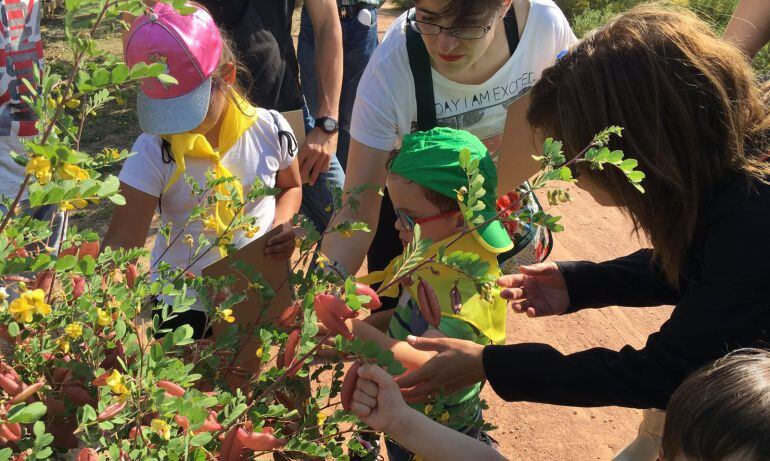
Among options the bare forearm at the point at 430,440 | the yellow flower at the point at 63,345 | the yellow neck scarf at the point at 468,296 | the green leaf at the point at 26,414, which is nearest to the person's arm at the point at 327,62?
the yellow neck scarf at the point at 468,296

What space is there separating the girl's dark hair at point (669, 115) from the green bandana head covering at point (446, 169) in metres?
0.33

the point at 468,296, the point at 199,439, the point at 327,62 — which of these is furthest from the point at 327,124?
the point at 199,439

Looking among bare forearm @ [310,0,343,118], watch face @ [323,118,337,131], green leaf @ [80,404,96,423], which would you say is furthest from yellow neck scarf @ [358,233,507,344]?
bare forearm @ [310,0,343,118]

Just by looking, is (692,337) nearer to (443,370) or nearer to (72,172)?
(443,370)

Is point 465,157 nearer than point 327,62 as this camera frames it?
Yes

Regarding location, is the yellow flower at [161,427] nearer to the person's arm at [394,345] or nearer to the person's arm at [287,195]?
the person's arm at [394,345]

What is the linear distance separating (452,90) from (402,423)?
3.74ft

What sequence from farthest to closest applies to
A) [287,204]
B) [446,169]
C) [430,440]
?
[287,204], [446,169], [430,440]

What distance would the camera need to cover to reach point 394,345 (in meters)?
1.67

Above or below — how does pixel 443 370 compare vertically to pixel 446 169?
below

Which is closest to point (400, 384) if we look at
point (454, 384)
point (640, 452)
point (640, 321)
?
point (454, 384)

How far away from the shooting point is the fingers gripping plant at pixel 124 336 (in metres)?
0.90

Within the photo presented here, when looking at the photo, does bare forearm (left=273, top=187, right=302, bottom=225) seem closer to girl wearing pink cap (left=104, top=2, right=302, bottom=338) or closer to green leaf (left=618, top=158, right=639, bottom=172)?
girl wearing pink cap (left=104, top=2, right=302, bottom=338)

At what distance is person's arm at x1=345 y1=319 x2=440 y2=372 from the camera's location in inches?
64.3
